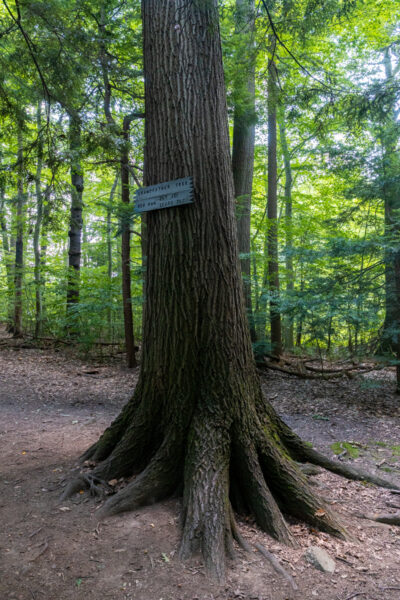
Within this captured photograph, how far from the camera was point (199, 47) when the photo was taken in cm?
294

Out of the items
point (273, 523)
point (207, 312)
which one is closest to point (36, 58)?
point (207, 312)

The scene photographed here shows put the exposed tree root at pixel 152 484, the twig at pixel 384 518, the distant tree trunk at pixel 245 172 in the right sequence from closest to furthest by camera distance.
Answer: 1. the exposed tree root at pixel 152 484
2. the twig at pixel 384 518
3. the distant tree trunk at pixel 245 172

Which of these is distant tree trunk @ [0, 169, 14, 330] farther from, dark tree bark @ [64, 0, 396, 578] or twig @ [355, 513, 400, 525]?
twig @ [355, 513, 400, 525]

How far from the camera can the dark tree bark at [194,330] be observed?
8.82 feet

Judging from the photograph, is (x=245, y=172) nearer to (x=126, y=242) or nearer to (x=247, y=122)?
(x=247, y=122)

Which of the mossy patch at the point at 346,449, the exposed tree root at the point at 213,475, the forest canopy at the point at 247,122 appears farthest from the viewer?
the forest canopy at the point at 247,122

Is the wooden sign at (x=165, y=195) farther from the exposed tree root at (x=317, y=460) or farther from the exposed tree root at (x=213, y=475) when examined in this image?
the exposed tree root at (x=317, y=460)

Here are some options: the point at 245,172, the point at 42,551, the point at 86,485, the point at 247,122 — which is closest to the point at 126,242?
the point at 245,172

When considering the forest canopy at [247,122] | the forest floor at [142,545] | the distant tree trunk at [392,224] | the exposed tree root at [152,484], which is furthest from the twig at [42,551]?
the distant tree trunk at [392,224]

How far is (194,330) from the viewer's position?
Result: 282 cm

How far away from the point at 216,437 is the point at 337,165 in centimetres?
568

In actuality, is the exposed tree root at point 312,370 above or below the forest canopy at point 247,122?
below

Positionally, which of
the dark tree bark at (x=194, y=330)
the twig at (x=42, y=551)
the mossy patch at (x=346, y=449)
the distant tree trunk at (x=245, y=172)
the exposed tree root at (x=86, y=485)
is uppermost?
the distant tree trunk at (x=245, y=172)

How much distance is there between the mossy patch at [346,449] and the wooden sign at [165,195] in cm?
348
